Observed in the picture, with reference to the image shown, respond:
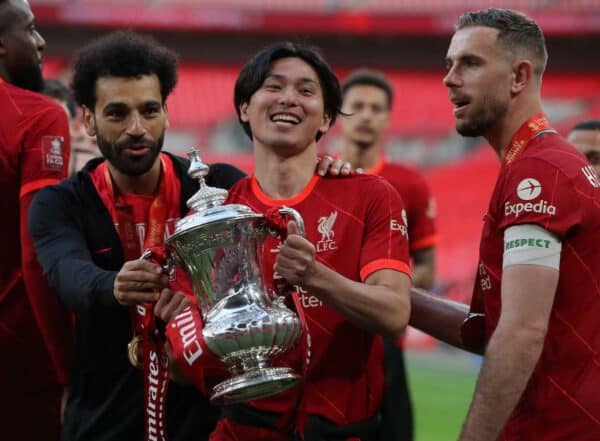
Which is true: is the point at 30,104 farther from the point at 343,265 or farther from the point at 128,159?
the point at 343,265

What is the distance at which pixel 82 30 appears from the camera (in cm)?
1998

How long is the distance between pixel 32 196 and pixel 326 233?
1.05 m

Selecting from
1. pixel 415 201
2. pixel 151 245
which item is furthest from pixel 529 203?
pixel 415 201

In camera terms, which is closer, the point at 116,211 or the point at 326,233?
the point at 326,233

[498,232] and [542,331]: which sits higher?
[498,232]

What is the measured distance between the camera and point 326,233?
10.5 ft

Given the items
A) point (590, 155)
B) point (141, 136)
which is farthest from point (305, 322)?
Result: point (590, 155)

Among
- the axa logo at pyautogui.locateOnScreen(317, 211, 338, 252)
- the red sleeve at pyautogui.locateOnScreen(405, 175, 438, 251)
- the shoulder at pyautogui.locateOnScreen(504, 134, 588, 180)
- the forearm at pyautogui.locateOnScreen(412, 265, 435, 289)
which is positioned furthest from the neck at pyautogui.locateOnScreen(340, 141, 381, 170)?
the shoulder at pyautogui.locateOnScreen(504, 134, 588, 180)

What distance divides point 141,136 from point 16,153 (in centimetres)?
58

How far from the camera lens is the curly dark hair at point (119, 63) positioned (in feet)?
11.4

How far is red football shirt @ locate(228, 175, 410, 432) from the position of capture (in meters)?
3.14

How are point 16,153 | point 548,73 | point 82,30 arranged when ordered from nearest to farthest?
point 16,153 → point 82,30 → point 548,73

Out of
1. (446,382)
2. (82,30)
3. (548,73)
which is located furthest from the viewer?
(548,73)

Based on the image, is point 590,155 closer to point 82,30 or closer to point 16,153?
point 16,153
